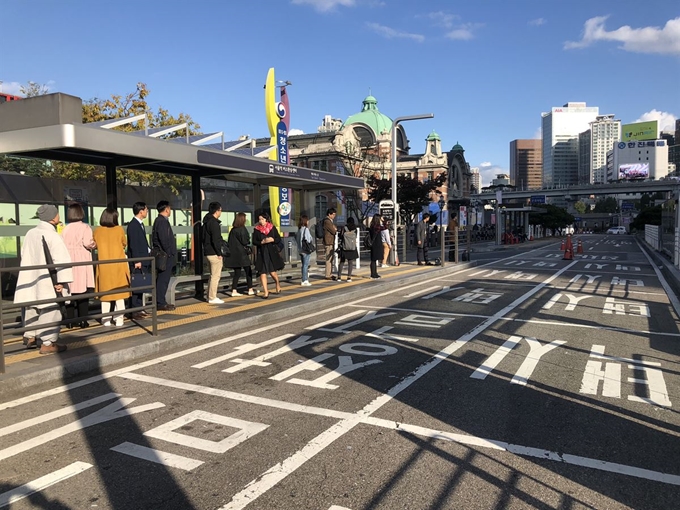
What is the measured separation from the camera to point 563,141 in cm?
18838

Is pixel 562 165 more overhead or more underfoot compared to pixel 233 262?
more overhead

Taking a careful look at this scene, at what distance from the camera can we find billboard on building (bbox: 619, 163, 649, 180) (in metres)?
108

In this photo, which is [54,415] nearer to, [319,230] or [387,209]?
[319,230]

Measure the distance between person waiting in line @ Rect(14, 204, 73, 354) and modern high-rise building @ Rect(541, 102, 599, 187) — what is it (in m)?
195

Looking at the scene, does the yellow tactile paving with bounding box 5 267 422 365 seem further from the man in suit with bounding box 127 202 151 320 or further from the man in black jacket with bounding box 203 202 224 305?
the man in suit with bounding box 127 202 151 320

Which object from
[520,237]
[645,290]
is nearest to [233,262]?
[645,290]

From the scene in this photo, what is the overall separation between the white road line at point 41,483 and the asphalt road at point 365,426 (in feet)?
0.04

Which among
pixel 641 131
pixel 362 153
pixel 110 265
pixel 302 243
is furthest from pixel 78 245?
pixel 641 131

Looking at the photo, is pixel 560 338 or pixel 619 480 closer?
pixel 619 480

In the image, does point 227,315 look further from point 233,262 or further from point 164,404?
point 164,404

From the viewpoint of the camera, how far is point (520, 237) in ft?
180

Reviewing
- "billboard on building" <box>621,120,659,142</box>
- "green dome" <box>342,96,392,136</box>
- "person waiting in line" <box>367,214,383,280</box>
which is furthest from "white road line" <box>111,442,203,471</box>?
"billboard on building" <box>621,120,659,142</box>

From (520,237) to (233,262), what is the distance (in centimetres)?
5028

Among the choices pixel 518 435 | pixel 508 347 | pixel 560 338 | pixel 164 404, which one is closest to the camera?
pixel 518 435
